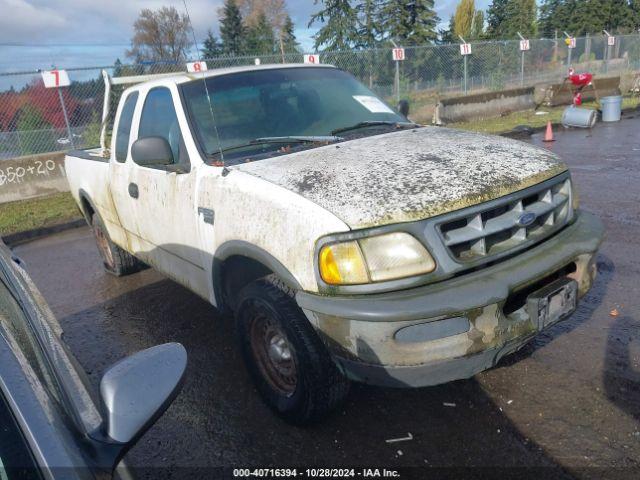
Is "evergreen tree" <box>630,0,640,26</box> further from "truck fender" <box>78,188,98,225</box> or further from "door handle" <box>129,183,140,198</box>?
"door handle" <box>129,183,140,198</box>

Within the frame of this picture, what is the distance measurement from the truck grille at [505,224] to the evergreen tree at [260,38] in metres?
24.2

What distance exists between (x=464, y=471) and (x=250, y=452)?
1.11 metres

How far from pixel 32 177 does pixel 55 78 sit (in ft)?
6.98

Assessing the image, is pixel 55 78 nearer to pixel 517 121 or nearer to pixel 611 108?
pixel 517 121

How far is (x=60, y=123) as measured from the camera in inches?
432

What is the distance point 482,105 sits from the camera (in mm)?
16625

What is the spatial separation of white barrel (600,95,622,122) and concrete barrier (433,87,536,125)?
3578 mm

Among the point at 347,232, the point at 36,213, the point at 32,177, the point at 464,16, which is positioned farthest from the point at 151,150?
the point at 464,16

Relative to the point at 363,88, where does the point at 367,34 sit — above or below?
above

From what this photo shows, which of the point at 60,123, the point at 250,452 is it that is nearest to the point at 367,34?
the point at 60,123

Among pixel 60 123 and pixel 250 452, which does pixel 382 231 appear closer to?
pixel 250 452

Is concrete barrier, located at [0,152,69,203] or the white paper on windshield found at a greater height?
the white paper on windshield

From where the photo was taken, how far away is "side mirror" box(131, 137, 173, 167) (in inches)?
128

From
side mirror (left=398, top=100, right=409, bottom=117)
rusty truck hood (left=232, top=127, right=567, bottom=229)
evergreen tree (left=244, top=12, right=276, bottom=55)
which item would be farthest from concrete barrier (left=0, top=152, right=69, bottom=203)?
evergreen tree (left=244, top=12, right=276, bottom=55)
